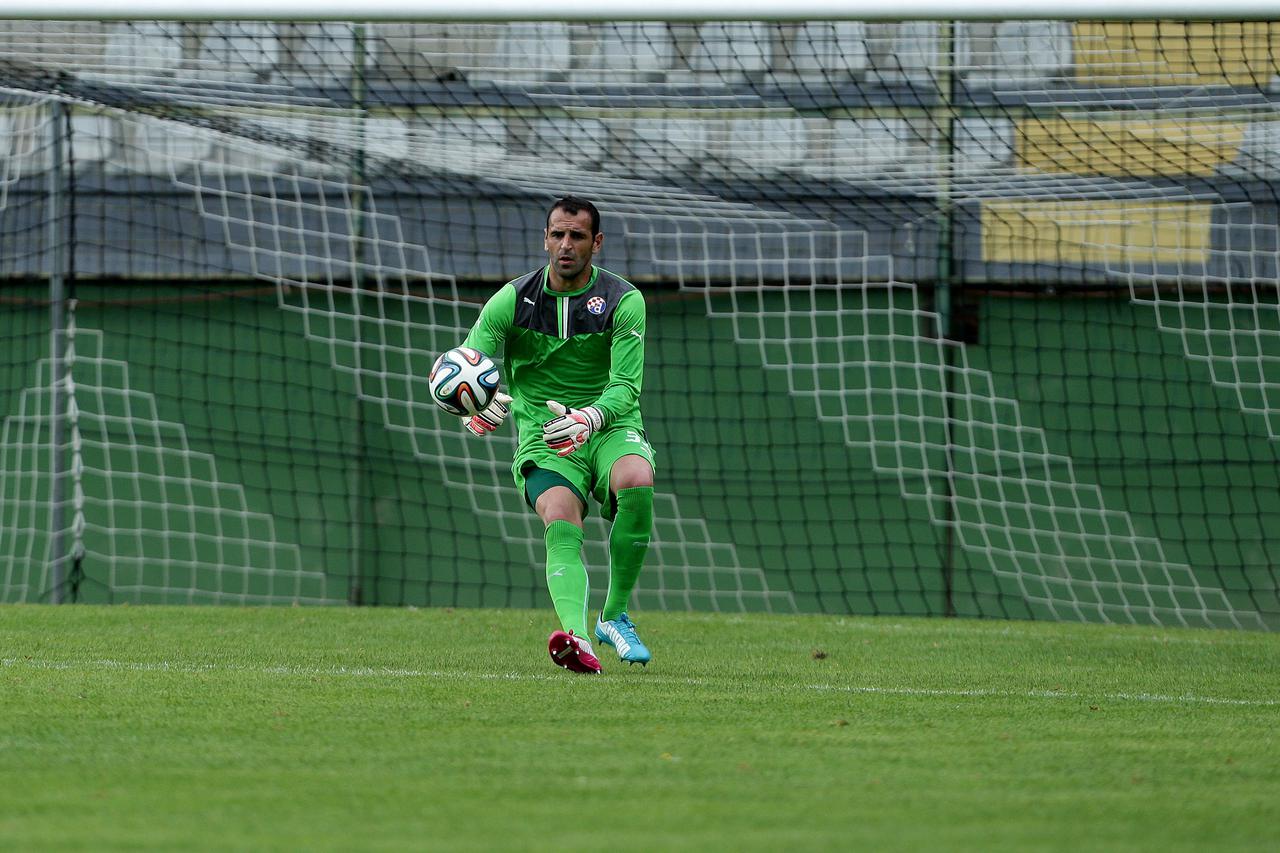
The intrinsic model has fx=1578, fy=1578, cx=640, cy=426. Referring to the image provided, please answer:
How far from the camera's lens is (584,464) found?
21.2ft

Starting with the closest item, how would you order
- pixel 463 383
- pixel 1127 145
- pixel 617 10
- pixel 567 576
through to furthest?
pixel 463 383 < pixel 567 576 < pixel 617 10 < pixel 1127 145

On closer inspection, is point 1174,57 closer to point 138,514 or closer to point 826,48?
point 826,48

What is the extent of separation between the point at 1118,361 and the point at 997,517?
137 cm

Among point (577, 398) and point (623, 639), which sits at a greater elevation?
point (577, 398)

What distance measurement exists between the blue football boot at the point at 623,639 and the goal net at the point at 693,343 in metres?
4.26

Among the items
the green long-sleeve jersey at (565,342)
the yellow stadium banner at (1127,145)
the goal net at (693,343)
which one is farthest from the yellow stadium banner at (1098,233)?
the green long-sleeve jersey at (565,342)

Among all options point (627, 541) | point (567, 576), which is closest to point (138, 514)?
point (627, 541)

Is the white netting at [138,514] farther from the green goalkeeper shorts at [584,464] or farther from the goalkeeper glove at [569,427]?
the goalkeeper glove at [569,427]

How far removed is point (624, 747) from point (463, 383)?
201 cm

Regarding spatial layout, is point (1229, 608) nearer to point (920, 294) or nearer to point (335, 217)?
point (920, 294)

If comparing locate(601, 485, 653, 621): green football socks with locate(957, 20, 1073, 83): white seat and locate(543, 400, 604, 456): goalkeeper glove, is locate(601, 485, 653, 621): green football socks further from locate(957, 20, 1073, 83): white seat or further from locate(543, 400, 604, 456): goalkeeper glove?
locate(957, 20, 1073, 83): white seat

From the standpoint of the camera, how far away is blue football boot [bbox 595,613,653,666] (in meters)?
6.16

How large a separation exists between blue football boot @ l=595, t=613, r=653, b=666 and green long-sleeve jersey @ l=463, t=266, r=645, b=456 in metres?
0.80

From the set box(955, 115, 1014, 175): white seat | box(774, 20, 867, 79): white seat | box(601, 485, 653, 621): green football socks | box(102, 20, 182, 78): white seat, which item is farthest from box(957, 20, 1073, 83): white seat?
box(102, 20, 182, 78): white seat
